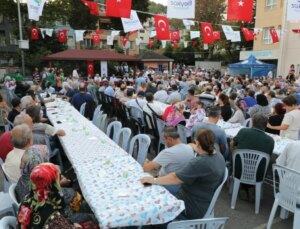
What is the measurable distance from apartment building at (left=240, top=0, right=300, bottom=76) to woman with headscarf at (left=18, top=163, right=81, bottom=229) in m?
20.5

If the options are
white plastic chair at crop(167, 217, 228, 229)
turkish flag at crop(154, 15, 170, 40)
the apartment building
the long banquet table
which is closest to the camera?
white plastic chair at crop(167, 217, 228, 229)

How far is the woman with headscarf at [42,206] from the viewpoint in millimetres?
2037

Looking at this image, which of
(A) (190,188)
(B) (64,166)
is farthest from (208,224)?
(B) (64,166)

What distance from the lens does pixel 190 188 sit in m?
2.77

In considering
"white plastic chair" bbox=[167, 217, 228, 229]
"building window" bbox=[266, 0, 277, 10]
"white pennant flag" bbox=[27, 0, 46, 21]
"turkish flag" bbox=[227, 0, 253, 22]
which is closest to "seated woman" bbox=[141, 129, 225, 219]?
"white plastic chair" bbox=[167, 217, 228, 229]

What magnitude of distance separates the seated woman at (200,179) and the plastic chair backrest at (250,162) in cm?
117

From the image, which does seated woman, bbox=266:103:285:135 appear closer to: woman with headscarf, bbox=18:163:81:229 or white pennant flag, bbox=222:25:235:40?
woman with headscarf, bbox=18:163:81:229

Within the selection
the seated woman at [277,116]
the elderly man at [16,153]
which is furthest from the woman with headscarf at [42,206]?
the seated woman at [277,116]

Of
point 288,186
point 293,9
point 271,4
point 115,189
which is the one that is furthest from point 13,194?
point 271,4

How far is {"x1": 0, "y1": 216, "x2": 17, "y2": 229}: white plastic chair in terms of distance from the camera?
2070 millimetres

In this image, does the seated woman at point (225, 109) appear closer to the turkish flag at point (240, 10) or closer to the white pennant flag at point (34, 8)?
the turkish flag at point (240, 10)

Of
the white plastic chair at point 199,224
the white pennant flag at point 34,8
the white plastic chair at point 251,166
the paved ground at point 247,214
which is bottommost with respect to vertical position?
the paved ground at point 247,214

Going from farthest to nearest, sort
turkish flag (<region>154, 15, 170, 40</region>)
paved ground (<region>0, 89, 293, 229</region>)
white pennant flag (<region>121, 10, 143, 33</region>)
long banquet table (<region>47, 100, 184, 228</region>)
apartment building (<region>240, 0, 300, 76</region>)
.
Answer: apartment building (<region>240, 0, 300, 76</region>) < turkish flag (<region>154, 15, 170, 40</region>) < white pennant flag (<region>121, 10, 143, 33</region>) < paved ground (<region>0, 89, 293, 229</region>) < long banquet table (<region>47, 100, 184, 228</region>)

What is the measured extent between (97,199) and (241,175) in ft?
7.27
